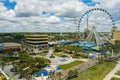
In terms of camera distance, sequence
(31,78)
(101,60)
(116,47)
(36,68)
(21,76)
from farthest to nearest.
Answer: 1. (116,47)
2. (101,60)
3. (36,68)
4. (21,76)
5. (31,78)

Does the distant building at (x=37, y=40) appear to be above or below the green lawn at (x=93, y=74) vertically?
above

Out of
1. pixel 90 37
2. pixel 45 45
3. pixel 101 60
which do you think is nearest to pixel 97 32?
pixel 90 37

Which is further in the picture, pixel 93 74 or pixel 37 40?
pixel 37 40

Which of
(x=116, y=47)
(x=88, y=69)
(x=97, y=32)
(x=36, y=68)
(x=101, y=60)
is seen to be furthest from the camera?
(x=97, y=32)

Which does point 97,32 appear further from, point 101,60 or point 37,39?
point 101,60

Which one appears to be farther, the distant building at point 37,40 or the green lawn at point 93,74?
the distant building at point 37,40

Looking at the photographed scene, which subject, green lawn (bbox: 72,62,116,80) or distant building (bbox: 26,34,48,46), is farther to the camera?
distant building (bbox: 26,34,48,46)

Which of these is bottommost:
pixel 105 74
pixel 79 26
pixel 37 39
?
pixel 105 74

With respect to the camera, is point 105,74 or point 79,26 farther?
point 79,26

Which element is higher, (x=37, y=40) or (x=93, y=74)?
(x=37, y=40)

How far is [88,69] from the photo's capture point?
76875 millimetres

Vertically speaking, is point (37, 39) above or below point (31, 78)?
above

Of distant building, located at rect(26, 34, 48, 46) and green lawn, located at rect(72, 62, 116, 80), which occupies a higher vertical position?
distant building, located at rect(26, 34, 48, 46)

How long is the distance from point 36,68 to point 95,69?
25.5 m
